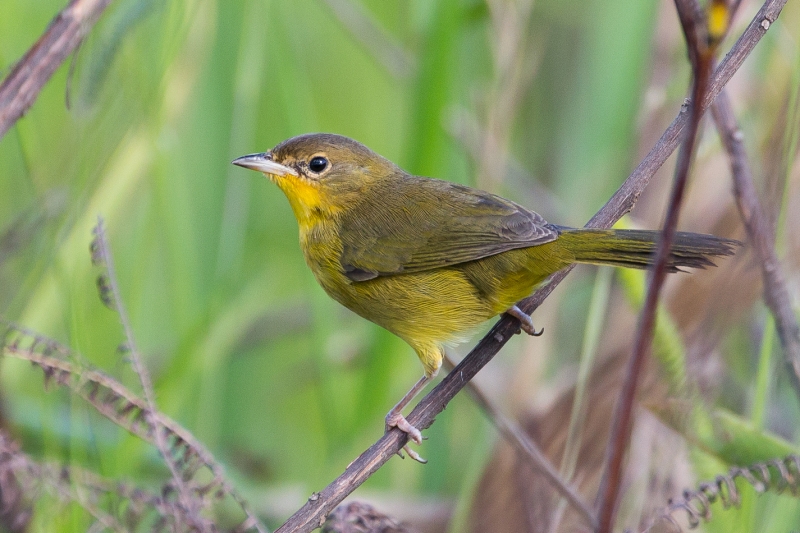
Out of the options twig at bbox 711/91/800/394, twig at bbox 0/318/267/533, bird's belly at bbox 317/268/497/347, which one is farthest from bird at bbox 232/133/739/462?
twig at bbox 0/318/267/533

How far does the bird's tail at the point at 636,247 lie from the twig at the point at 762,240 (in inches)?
A: 12.0

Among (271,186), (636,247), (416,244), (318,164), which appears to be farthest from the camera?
(271,186)

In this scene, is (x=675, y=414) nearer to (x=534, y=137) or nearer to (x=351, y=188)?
(x=351, y=188)

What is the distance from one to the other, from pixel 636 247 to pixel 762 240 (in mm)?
477

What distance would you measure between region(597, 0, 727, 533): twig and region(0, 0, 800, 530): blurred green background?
4.36ft

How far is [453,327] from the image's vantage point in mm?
2908

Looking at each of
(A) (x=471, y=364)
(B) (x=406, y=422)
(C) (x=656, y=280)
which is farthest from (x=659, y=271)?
(B) (x=406, y=422)

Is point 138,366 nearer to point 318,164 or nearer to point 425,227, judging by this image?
point 425,227

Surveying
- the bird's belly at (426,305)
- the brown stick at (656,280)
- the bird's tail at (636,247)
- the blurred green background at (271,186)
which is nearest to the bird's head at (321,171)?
the blurred green background at (271,186)

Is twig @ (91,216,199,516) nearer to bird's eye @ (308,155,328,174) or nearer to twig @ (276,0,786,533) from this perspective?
twig @ (276,0,786,533)

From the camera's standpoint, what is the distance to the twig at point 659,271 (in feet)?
3.63

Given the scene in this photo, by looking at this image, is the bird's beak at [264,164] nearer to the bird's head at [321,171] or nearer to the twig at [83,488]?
the bird's head at [321,171]

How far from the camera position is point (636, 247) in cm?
229

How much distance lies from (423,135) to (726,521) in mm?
1784
